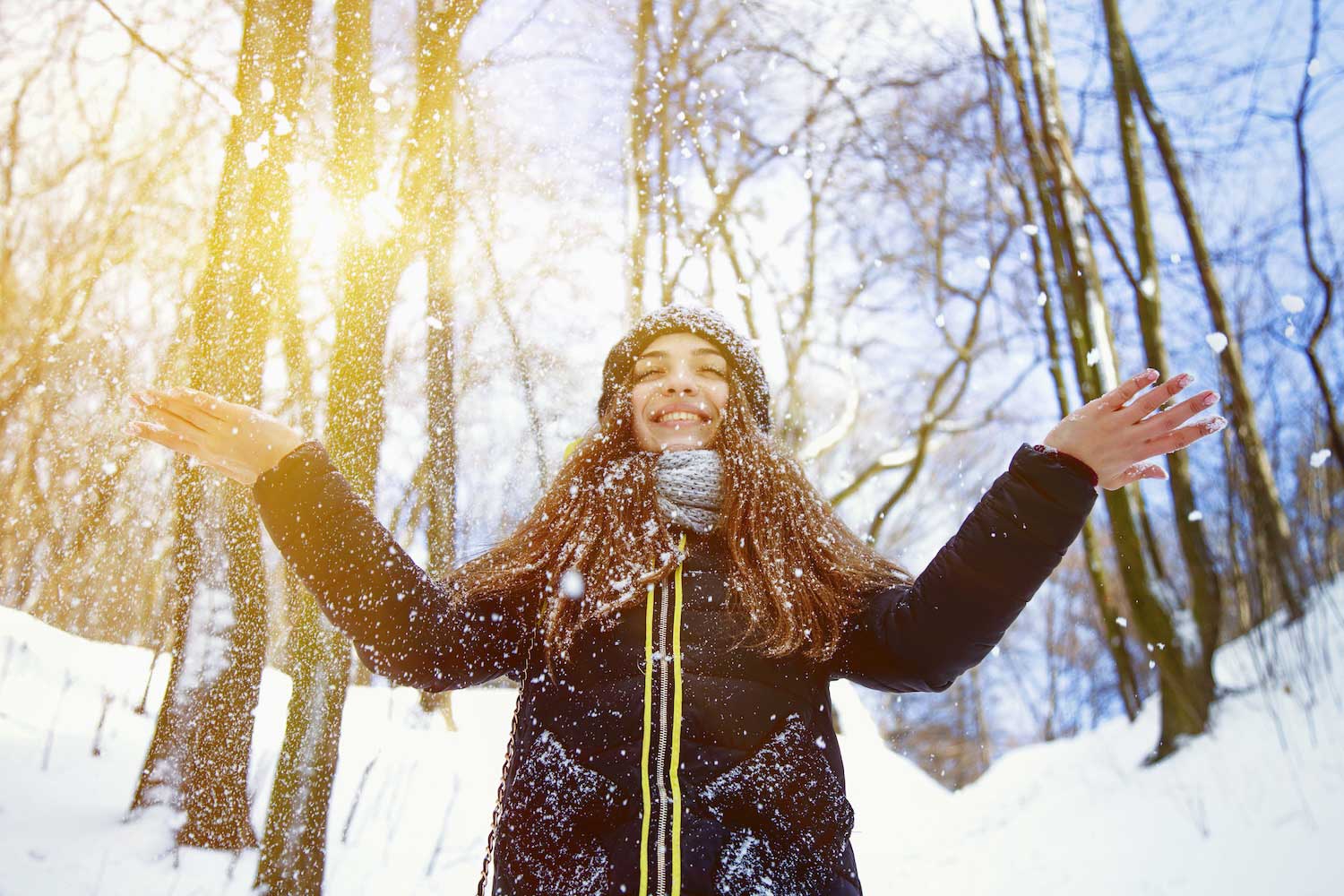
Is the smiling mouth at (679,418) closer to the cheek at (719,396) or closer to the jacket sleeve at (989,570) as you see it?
the cheek at (719,396)

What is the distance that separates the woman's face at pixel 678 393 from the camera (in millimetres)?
1879

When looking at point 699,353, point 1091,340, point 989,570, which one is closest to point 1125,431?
point 989,570

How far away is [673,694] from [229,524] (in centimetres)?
198

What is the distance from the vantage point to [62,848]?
204 cm

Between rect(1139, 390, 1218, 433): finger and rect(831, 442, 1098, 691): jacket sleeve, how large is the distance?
0.50 feet

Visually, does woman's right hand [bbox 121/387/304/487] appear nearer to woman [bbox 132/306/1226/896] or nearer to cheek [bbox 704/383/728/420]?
woman [bbox 132/306/1226/896]

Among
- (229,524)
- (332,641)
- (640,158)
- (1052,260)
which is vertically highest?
(640,158)

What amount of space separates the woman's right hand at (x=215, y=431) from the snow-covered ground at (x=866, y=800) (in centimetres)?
151

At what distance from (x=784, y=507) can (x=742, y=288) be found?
5654mm

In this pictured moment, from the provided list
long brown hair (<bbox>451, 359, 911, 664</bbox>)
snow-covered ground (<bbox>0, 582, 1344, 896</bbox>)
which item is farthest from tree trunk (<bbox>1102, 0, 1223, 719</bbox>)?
long brown hair (<bbox>451, 359, 911, 664</bbox>)

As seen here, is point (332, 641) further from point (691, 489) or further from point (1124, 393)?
point (1124, 393)

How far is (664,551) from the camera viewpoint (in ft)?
5.18

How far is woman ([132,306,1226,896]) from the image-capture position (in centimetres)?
125

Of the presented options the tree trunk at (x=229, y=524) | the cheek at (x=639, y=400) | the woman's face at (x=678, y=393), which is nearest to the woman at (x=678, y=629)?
the woman's face at (x=678, y=393)
